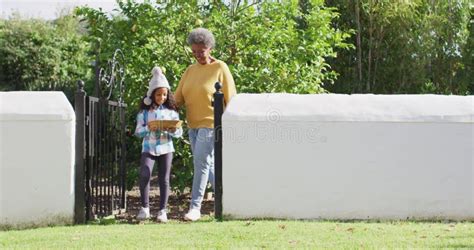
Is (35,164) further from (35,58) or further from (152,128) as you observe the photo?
(35,58)

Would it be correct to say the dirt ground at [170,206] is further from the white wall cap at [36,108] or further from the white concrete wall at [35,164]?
the white wall cap at [36,108]

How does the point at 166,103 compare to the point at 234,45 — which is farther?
the point at 234,45

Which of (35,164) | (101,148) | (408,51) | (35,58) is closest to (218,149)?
(101,148)

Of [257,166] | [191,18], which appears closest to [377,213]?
[257,166]

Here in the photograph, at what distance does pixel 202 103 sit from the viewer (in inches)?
320

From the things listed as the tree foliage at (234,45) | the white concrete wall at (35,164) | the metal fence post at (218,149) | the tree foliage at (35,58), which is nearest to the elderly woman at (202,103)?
the metal fence post at (218,149)

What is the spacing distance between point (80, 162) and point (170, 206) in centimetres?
202

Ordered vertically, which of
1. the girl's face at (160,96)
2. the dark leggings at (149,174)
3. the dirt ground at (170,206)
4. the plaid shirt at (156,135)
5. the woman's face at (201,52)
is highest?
the woman's face at (201,52)

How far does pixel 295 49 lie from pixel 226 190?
104 inches

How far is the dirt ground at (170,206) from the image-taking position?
852 centimetres

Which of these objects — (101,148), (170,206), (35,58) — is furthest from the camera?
(35,58)

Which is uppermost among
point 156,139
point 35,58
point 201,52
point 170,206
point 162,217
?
point 35,58

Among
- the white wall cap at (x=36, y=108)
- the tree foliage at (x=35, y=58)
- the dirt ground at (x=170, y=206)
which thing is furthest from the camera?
the tree foliage at (x=35, y=58)

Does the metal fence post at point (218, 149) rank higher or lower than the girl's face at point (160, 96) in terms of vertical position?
lower
